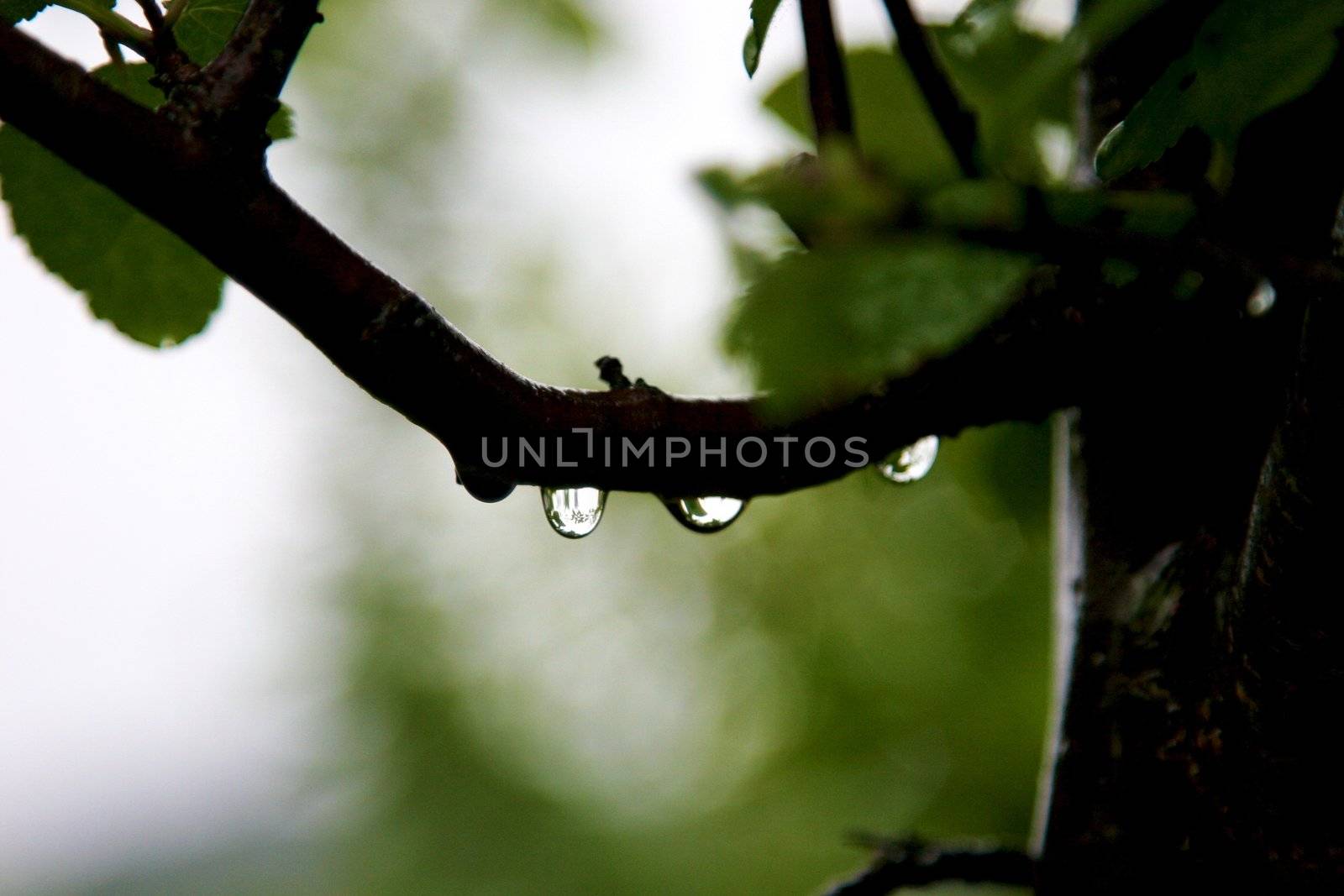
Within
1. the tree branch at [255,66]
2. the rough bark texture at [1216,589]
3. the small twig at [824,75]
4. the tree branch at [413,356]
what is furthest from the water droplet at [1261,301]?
the tree branch at [255,66]

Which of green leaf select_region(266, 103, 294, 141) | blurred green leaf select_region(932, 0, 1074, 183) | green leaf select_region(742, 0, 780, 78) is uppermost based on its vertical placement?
blurred green leaf select_region(932, 0, 1074, 183)

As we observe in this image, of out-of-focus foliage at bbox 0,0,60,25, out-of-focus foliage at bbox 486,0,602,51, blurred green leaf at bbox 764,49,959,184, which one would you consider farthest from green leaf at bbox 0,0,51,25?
out-of-focus foliage at bbox 486,0,602,51

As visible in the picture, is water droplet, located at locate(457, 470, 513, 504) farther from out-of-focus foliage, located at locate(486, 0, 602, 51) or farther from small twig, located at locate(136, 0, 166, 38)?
out-of-focus foliage, located at locate(486, 0, 602, 51)

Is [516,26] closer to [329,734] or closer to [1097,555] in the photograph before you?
[329,734]

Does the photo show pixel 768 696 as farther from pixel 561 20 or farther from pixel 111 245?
pixel 561 20

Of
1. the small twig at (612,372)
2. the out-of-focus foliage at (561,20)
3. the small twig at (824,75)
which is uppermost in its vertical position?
the out-of-focus foliage at (561,20)

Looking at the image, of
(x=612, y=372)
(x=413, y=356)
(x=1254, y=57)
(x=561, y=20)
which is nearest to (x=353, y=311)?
(x=413, y=356)

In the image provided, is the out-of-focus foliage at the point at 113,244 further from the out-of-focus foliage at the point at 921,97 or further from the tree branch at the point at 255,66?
the out-of-focus foliage at the point at 921,97
